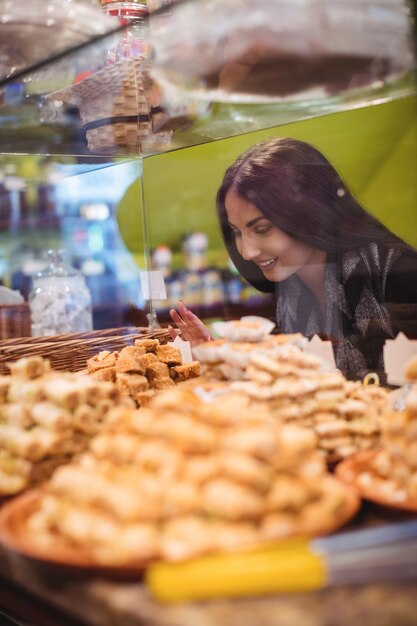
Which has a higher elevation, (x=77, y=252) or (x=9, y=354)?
(x=77, y=252)

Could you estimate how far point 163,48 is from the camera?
1.59 m

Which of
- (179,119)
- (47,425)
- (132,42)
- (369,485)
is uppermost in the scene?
(132,42)

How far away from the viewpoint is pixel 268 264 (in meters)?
2.58

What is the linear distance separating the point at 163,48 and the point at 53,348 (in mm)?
1265

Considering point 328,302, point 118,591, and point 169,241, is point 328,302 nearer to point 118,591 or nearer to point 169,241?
point 169,241

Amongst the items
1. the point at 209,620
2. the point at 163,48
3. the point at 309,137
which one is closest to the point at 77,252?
the point at 309,137

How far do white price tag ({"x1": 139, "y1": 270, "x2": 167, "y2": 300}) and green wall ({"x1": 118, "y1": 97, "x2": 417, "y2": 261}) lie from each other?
131mm

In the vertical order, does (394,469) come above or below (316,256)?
below

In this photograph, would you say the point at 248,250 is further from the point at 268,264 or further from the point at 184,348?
the point at 184,348

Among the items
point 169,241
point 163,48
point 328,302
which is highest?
point 163,48

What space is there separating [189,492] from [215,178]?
186cm

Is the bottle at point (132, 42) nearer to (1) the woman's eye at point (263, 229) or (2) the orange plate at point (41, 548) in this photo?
(1) the woman's eye at point (263, 229)

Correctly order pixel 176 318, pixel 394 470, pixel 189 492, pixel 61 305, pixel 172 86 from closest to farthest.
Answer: pixel 189 492, pixel 394 470, pixel 172 86, pixel 176 318, pixel 61 305

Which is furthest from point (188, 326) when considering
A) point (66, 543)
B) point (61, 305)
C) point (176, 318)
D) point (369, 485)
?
point (66, 543)
